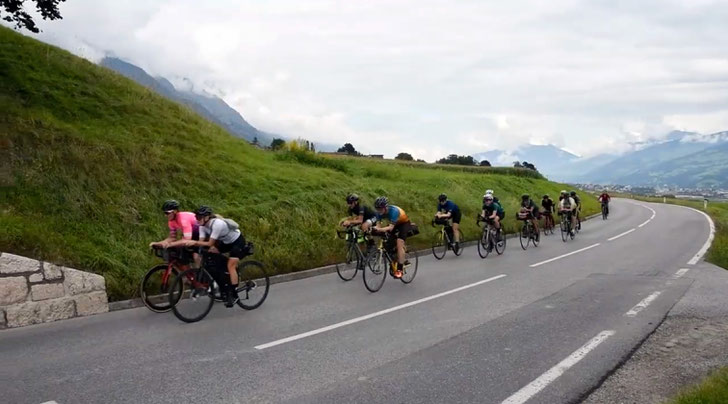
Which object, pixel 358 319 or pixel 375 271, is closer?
pixel 358 319

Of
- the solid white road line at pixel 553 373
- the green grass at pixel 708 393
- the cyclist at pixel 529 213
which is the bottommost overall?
the solid white road line at pixel 553 373

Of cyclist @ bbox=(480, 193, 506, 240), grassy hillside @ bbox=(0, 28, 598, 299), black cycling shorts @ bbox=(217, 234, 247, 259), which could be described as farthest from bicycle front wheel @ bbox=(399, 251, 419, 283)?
cyclist @ bbox=(480, 193, 506, 240)

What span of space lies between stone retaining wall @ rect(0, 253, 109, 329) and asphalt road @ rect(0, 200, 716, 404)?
13.8 inches

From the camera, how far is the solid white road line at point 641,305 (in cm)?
840

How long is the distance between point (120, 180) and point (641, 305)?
11533mm

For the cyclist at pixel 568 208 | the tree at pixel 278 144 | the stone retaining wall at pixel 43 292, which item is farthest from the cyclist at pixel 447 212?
the tree at pixel 278 144

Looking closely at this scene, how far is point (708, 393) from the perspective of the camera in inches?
179

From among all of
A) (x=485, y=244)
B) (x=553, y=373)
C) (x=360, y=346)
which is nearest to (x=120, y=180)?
(x=360, y=346)

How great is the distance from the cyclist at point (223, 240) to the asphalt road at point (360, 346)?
0.53 metres

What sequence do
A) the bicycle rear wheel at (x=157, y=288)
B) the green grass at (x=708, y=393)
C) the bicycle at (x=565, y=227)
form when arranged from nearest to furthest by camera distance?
the green grass at (x=708, y=393) → the bicycle rear wheel at (x=157, y=288) → the bicycle at (x=565, y=227)

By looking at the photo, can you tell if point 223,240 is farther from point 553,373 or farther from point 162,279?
point 553,373

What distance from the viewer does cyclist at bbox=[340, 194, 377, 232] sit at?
11195 millimetres

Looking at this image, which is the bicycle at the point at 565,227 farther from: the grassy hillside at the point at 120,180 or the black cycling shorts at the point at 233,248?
the black cycling shorts at the point at 233,248

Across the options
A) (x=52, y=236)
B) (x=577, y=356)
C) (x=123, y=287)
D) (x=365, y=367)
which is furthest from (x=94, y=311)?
(x=577, y=356)
